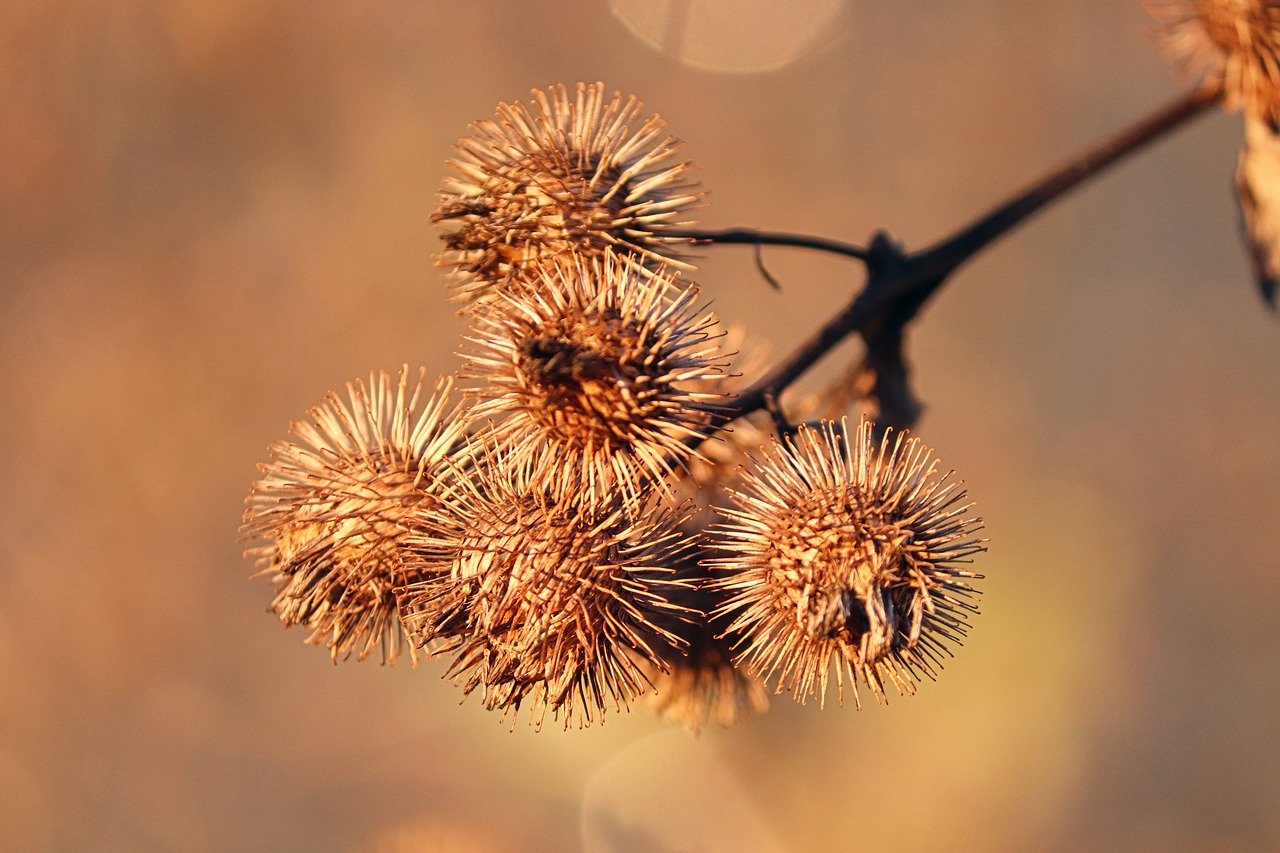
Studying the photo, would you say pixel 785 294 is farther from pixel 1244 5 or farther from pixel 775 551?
pixel 775 551

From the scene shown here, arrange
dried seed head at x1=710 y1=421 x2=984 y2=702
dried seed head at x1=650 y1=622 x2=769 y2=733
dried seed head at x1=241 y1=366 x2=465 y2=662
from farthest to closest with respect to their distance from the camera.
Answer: dried seed head at x1=650 y1=622 x2=769 y2=733
dried seed head at x1=241 y1=366 x2=465 y2=662
dried seed head at x1=710 y1=421 x2=984 y2=702

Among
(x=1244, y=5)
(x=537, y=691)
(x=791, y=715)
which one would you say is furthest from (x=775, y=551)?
(x=791, y=715)

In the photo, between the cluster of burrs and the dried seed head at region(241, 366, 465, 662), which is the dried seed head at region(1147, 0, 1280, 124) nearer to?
the cluster of burrs

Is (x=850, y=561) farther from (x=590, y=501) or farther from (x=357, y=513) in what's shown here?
(x=357, y=513)

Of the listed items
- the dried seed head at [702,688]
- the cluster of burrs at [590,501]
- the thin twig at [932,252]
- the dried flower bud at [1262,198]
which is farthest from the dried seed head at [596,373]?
the dried flower bud at [1262,198]

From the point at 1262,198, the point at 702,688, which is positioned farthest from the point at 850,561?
the point at 1262,198

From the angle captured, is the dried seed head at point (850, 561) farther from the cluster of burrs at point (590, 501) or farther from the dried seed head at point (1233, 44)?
the dried seed head at point (1233, 44)

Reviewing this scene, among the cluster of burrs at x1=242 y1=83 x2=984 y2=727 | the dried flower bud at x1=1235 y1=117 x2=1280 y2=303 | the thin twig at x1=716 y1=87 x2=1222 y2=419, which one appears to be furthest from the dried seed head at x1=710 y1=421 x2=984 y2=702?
the dried flower bud at x1=1235 y1=117 x2=1280 y2=303
